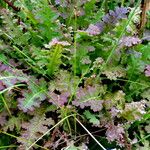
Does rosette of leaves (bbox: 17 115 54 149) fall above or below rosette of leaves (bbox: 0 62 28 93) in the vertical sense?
below

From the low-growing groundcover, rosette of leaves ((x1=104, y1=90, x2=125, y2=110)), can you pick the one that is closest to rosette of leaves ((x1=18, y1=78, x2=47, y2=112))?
the low-growing groundcover

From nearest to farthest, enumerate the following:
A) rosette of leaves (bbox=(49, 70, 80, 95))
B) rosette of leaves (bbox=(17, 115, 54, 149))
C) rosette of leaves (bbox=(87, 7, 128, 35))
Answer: rosette of leaves (bbox=(17, 115, 54, 149)), rosette of leaves (bbox=(49, 70, 80, 95)), rosette of leaves (bbox=(87, 7, 128, 35))

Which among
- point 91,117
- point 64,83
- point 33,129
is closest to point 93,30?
point 64,83

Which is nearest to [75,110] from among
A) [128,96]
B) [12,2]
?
[128,96]

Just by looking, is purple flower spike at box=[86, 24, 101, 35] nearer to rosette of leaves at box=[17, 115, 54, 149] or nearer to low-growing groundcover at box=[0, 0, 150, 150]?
low-growing groundcover at box=[0, 0, 150, 150]

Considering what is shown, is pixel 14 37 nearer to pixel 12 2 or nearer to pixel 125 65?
pixel 12 2

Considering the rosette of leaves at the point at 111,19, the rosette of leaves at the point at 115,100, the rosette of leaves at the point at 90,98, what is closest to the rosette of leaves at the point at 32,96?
the rosette of leaves at the point at 90,98

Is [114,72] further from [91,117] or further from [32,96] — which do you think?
[32,96]
